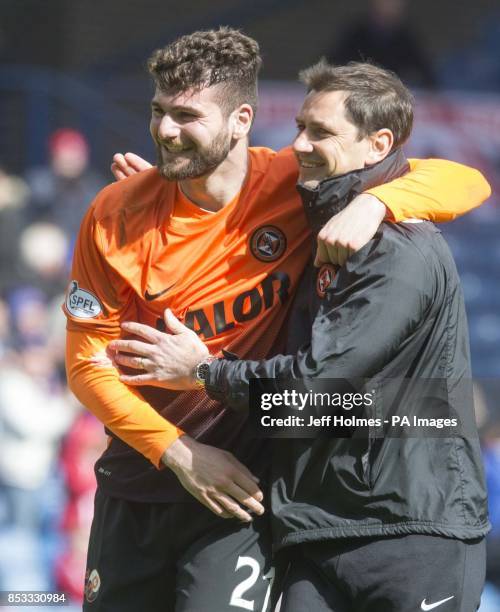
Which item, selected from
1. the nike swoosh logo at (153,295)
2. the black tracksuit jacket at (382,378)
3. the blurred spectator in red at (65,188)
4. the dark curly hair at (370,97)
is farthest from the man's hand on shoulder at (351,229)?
the blurred spectator in red at (65,188)

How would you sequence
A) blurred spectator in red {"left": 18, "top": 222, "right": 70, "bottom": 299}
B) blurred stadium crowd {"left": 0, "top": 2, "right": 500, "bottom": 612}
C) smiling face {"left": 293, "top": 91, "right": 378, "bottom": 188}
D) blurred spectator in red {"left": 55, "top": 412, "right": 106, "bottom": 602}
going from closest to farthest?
1. smiling face {"left": 293, "top": 91, "right": 378, "bottom": 188}
2. blurred spectator in red {"left": 55, "top": 412, "right": 106, "bottom": 602}
3. blurred stadium crowd {"left": 0, "top": 2, "right": 500, "bottom": 612}
4. blurred spectator in red {"left": 18, "top": 222, "right": 70, "bottom": 299}

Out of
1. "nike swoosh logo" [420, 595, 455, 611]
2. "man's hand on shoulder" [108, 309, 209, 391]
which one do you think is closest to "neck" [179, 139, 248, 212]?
"man's hand on shoulder" [108, 309, 209, 391]

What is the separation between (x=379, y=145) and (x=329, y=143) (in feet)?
0.54

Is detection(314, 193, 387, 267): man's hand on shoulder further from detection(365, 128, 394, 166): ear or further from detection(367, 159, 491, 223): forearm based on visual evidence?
detection(365, 128, 394, 166): ear

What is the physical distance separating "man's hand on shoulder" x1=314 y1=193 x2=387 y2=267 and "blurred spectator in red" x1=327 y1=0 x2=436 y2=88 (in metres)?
6.88

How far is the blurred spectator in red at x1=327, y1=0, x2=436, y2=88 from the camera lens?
10.0m

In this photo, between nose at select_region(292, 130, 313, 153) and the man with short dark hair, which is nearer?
the man with short dark hair

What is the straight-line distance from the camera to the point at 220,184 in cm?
379

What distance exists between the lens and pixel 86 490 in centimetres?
786

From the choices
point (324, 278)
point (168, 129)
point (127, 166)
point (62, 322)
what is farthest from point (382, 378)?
point (62, 322)

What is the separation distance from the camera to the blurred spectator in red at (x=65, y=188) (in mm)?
9102

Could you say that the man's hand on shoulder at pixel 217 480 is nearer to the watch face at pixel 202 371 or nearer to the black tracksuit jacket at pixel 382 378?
the black tracksuit jacket at pixel 382 378

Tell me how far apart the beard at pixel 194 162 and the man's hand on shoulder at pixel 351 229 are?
0.53 meters

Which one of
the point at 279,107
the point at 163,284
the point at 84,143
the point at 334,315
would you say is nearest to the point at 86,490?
the point at 84,143
